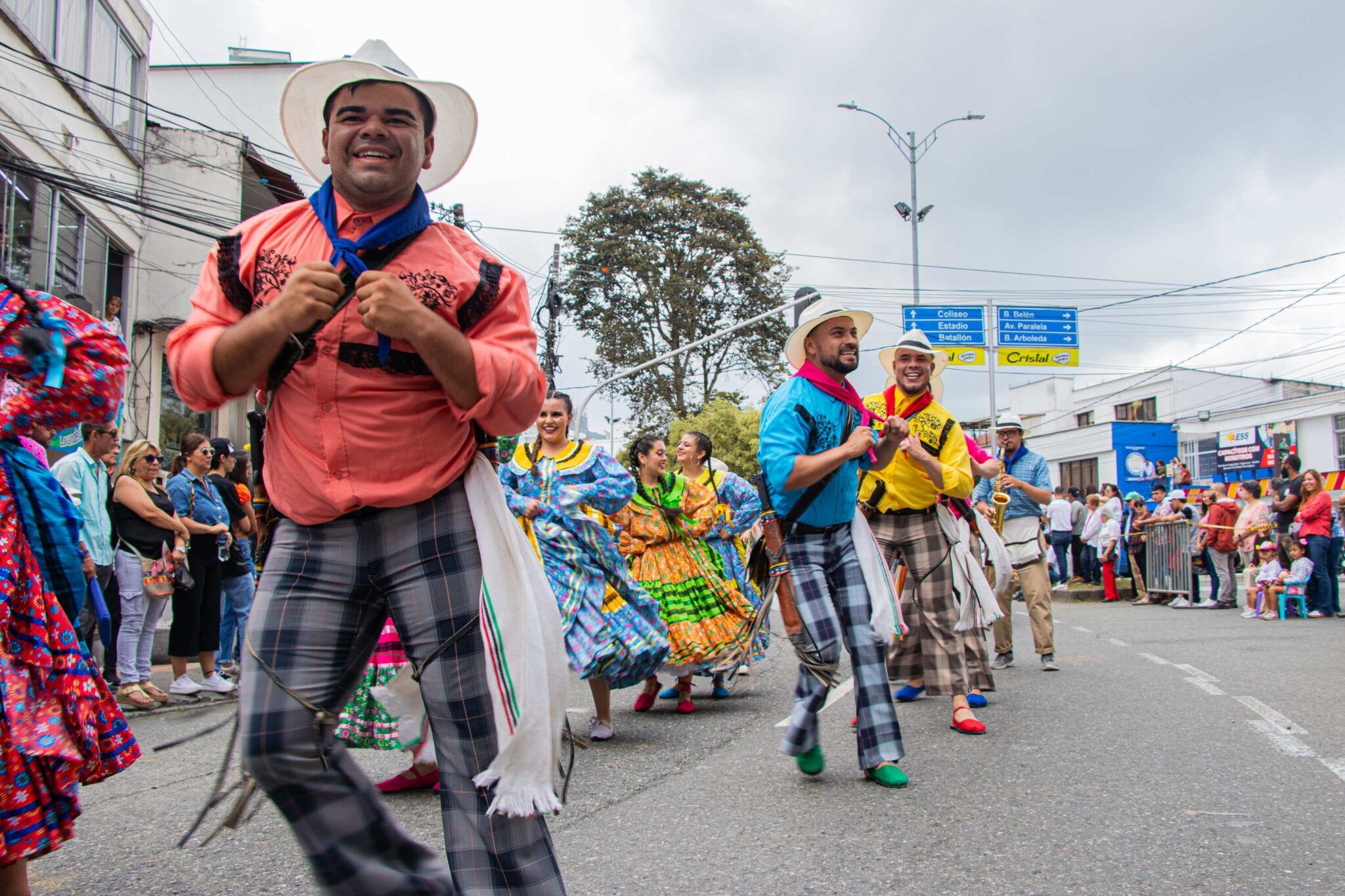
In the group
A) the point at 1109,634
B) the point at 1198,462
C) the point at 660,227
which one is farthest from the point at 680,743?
the point at 1198,462

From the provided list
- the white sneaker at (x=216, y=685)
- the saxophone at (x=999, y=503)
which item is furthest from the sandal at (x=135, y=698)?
the saxophone at (x=999, y=503)

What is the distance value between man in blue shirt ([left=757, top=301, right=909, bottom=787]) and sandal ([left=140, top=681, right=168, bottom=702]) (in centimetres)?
465

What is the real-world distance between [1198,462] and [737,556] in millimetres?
36395

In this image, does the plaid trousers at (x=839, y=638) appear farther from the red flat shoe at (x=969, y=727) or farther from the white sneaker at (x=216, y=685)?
the white sneaker at (x=216, y=685)

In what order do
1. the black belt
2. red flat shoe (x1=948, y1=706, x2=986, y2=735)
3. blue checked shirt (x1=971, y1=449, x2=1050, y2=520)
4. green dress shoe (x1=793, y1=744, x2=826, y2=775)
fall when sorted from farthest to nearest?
blue checked shirt (x1=971, y1=449, x2=1050, y2=520), red flat shoe (x1=948, y1=706, x2=986, y2=735), the black belt, green dress shoe (x1=793, y1=744, x2=826, y2=775)

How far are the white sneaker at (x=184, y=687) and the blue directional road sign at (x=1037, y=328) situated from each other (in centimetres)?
2256

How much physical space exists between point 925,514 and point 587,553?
187 centimetres

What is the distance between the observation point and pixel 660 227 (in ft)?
120

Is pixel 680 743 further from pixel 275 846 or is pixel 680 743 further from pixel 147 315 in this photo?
pixel 147 315

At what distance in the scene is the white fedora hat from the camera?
490 cm

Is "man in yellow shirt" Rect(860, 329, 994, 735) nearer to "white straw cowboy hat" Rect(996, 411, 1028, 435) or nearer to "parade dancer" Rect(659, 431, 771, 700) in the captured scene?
"parade dancer" Rect(659, 431, 771, 700)

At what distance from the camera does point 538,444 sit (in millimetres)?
6145

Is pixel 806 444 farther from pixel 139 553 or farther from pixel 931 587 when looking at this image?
pixel 139 553

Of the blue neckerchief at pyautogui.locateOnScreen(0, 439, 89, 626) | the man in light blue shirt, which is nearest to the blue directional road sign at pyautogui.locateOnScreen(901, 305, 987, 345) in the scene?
the man in light blue shirt
